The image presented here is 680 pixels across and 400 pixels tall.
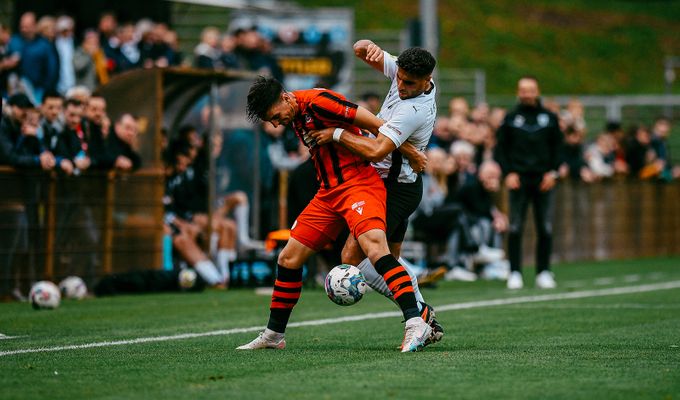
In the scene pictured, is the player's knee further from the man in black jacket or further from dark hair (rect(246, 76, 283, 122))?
the man in black jacket

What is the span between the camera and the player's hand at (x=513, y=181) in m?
16.5

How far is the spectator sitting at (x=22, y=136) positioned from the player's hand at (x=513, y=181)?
5.41 meters

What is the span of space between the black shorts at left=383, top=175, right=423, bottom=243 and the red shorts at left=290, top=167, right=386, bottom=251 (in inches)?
8.7

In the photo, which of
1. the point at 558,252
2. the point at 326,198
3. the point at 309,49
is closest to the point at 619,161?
the point at 558,252

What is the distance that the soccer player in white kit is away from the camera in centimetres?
880

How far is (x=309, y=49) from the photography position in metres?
23.0

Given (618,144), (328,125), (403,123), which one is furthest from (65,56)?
(618,144)

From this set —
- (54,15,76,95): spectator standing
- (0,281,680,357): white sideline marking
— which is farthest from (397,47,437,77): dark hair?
(54,15,76,95): spectator standing

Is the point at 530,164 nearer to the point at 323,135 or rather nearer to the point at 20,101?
the point at 20,101

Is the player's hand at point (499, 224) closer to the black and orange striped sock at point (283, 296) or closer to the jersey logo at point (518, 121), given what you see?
the jersey logo at point (518, 121)

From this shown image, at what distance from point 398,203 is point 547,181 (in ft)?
Answer: 24.6

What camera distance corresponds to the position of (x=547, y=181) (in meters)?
16.5

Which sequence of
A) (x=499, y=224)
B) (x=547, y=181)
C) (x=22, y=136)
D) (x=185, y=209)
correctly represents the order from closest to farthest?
(x=22, y=136) → (x=547, y=181) → (x=185, y=209) → (x=499, y=224)

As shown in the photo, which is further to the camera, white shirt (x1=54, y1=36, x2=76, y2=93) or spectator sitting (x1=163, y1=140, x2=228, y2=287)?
white shirt (x1=54, y1=36, x2=76, y2=93)
